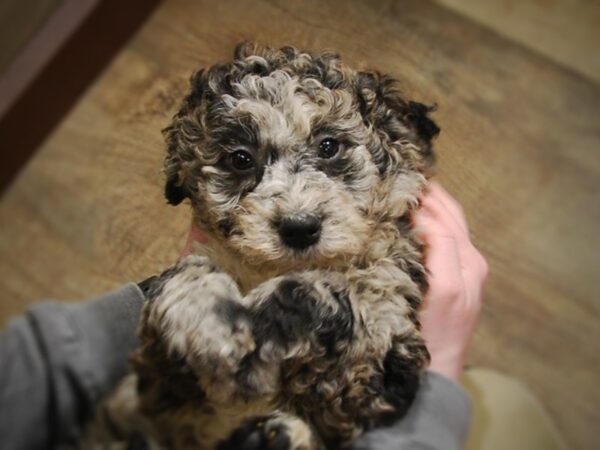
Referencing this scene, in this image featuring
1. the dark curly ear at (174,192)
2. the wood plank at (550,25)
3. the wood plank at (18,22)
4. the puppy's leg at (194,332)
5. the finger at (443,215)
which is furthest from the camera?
the wood plank at (18,22)

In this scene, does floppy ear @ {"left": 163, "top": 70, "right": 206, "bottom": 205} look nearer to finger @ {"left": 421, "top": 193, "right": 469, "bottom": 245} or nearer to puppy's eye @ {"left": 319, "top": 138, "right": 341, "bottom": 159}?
puppy's eye @ {"left": 319, "top": 138, "right": 341, "bottom": 159}

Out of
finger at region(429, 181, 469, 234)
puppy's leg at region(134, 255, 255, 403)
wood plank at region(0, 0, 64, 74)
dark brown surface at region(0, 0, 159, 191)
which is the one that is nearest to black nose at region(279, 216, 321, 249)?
puppy's leg at region(134, 255, 255, 403)

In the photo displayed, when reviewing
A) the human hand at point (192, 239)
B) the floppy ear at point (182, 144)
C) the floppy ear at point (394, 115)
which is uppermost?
the floppy ear at point (394, 115)

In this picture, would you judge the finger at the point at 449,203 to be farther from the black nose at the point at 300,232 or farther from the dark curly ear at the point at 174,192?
the dark curly ear at the point at 174,192

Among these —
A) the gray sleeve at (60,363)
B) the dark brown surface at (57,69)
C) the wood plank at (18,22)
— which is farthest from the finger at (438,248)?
the wood plank at (18,22)

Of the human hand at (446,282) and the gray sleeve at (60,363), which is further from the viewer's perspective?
the human hand at (446,282)

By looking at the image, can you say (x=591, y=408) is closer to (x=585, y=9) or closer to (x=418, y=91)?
(x=585, y=9)

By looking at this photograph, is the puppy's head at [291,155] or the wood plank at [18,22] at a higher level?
the puppy's head at [291,155]
